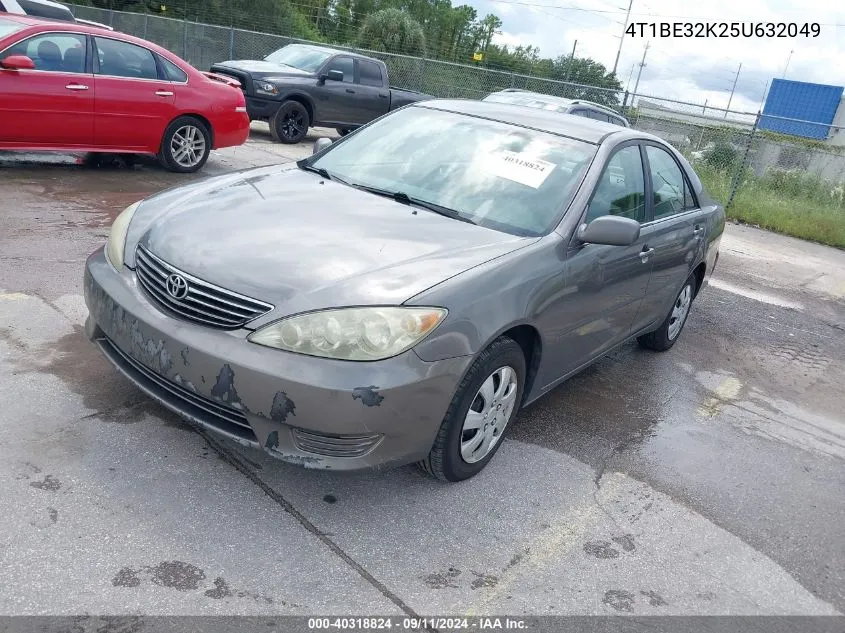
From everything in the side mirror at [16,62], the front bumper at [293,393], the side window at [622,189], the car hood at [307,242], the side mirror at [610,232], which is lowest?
the front bumper at [293,393]

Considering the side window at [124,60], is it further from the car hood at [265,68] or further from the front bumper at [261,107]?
the car hood at [265,68]

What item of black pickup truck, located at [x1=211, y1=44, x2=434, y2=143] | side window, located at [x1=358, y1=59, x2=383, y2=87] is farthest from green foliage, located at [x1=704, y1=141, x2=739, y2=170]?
side window, located at [x1=358, y1=59, x2=383, y2=87]

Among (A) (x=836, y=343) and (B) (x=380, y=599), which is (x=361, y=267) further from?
(A) (x=836, y=343)

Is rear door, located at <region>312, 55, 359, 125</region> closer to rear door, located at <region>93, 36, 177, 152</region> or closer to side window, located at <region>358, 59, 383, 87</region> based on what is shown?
side window, located at <region>358, 59, 383, 87</region>

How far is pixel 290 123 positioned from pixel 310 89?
2.48ft

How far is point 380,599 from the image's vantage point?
102 inches

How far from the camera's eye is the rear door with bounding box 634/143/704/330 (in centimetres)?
456

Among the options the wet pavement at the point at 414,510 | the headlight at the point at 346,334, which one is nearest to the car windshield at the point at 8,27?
the wet pavement at the point at 414,510

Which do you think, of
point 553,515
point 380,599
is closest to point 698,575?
point 553,515

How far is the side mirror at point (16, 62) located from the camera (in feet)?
23.3

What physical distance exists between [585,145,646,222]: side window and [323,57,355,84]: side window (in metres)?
10.8

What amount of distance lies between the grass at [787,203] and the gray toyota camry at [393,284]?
958cm

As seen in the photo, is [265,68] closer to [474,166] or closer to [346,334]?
[474,166]

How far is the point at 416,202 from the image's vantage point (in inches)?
150
